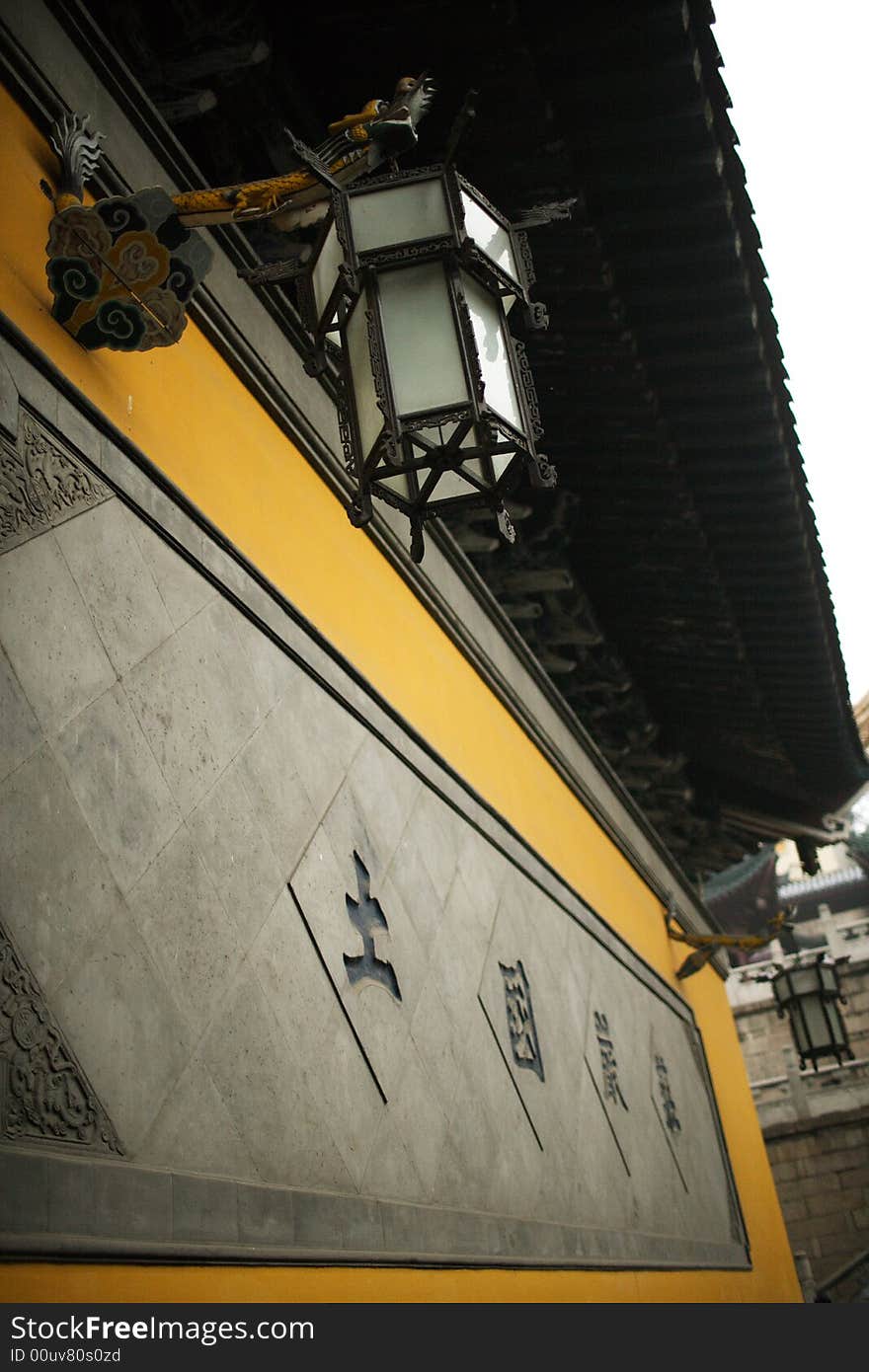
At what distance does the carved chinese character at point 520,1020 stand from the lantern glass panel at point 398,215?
2.56 metres

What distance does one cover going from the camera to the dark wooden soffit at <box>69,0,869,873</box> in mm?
3248

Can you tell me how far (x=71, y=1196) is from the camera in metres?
1.72

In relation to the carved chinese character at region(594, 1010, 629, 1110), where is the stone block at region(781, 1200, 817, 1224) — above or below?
above

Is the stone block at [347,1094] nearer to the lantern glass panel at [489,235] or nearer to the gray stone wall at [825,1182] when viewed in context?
the lantern glass panel at [489,235]

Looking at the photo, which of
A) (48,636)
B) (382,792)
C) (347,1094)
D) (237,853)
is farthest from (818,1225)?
(48,636)

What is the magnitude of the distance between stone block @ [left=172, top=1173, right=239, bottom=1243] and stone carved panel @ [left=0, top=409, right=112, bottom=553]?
116cm

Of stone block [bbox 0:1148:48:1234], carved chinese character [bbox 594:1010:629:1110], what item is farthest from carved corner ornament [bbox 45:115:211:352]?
carved chinese character [bbox 594:1010:629:1110]

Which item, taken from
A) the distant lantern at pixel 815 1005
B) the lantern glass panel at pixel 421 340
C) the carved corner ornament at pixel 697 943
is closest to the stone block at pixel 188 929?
the lantern glass panel at pixel 421 340

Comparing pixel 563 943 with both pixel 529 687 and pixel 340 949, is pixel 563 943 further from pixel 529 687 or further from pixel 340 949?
pixel 340 949

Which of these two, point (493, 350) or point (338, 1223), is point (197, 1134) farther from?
point (493, 350)

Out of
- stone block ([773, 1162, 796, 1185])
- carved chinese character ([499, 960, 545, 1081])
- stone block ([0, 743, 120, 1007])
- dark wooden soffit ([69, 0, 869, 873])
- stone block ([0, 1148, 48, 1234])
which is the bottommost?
stone block ([0, 1148, 48, 1234])

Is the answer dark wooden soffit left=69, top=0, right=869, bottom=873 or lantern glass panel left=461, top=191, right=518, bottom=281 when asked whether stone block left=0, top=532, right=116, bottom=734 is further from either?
dark wooden soffit left=69, top=0, right=869, bottom=873
